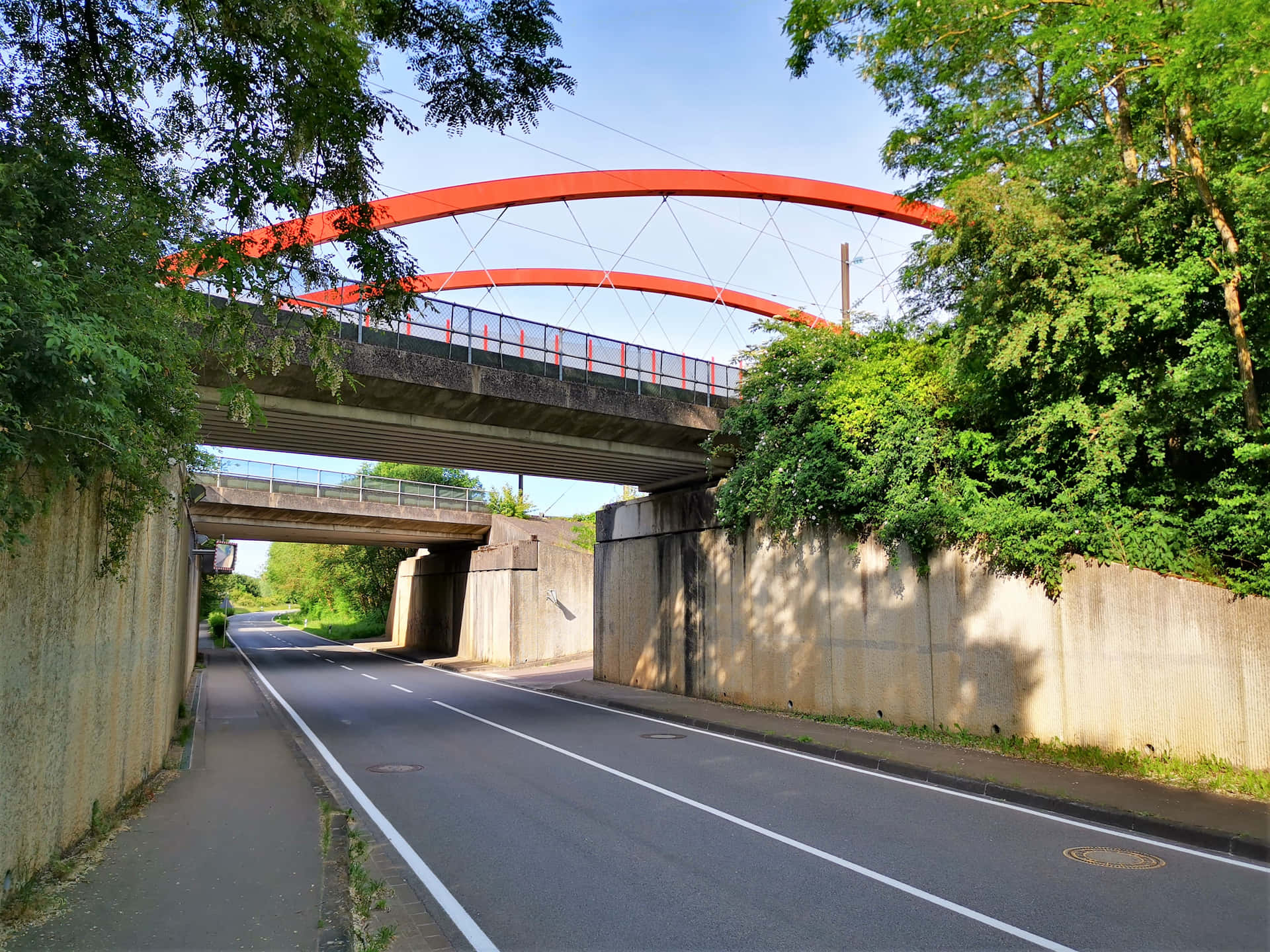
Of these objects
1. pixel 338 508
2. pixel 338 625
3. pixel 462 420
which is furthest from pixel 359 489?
pixel 338 625

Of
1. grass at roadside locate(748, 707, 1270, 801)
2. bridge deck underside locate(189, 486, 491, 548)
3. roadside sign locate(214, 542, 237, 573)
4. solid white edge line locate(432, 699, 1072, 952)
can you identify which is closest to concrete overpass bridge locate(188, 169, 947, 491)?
solid white edge line locate(432, 699, 1072, 952)

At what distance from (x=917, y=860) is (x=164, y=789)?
8.45m

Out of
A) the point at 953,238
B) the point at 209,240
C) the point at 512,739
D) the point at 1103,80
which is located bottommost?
the point at 512,739

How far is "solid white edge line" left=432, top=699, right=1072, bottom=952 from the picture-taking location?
5.31m

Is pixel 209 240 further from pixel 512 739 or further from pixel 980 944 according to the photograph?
pixel 512 739

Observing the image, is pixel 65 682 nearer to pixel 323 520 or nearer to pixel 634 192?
pixel 634 192

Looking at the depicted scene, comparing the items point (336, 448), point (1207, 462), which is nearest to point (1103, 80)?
point (1207, 462)

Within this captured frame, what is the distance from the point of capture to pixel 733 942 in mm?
5207

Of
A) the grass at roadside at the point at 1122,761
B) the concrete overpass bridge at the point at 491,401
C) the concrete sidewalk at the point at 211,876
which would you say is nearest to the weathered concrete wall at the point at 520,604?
the concrete overpass bridge at the point at 491,401

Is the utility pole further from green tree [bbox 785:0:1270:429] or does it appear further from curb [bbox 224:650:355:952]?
curb [bbox 224:650:355:952]

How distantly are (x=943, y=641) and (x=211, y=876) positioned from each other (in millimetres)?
10625

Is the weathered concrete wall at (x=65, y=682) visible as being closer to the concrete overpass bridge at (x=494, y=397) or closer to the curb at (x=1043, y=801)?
the concrete overpass bridge at (x=494, y=397)

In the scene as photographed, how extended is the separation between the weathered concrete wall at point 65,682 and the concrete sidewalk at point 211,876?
20.0 inches

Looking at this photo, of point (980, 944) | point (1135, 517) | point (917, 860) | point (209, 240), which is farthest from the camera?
point (1135, 517)
